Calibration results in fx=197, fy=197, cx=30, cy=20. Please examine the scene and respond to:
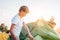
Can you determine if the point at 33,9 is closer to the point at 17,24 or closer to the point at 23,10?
the point at 23,10

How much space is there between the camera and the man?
72.9 inches

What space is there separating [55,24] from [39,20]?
0.16m

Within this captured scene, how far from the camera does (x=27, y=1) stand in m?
1.98

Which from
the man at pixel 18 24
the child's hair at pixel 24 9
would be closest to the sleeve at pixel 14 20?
the man at pixel 18 24

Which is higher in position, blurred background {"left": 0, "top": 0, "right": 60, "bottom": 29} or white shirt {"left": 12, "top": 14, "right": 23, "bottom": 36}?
blurred background {"left": 0, "top": 0, "right": 60, "bottom": 29}

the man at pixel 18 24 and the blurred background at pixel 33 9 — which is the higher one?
the blurred background at pixel 33 9

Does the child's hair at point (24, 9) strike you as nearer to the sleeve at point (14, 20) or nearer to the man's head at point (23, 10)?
the man's head at point (23, 10)

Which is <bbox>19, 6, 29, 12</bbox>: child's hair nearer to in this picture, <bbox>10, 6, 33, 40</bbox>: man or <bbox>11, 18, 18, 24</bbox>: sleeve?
<bbox>10, 6, 33, 40</bbox>: man

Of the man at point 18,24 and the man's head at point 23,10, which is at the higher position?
the man's head at point 23,10

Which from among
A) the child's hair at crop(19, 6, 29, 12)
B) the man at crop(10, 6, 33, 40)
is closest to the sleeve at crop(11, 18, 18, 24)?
the man at crop(10, 6, 33, 40)

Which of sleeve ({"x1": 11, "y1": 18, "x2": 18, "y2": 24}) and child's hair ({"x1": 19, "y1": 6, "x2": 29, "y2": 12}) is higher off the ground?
child's hair ({"x1": 19, "y1": 6, "x2": 29, "y2": 12})

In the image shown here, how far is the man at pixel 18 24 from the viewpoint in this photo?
72.9 inches

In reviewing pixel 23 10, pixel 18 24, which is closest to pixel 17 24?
pixel 18 24

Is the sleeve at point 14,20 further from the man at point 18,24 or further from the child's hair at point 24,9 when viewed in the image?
the child's hair at point 24,9
